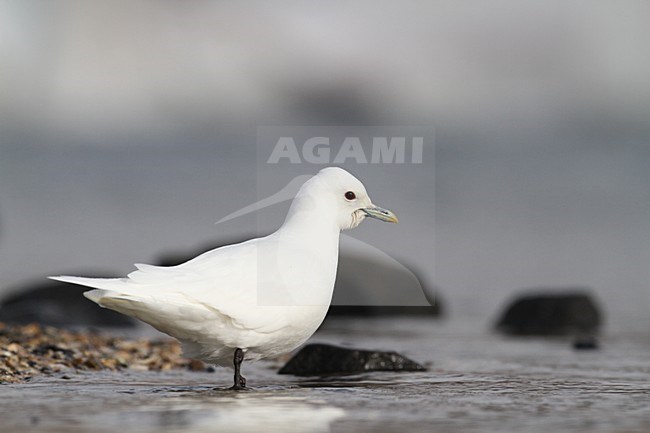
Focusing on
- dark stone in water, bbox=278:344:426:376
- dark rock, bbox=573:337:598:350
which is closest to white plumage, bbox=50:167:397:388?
dark stone in water, bbox=278:344:426:376

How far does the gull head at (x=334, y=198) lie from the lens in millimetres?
6359

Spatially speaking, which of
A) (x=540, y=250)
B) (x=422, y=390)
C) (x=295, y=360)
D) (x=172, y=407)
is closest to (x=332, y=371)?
(x=295, y=360)

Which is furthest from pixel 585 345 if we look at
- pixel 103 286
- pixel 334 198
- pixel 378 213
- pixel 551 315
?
→ pixel 103 286

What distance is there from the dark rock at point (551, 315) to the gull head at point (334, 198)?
5.98 metres

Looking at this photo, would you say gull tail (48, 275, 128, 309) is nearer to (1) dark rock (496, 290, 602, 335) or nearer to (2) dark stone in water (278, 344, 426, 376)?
(2) dark stone in water (278, 344, 426, 376)

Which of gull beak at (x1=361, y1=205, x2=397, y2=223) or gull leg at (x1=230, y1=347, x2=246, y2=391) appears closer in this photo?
gull leg at (x1=230, y1=347, x2=246, y2=391)

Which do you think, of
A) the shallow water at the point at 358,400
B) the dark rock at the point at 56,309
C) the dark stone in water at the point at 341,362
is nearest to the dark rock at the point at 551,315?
the shallow water at the point at 358,400

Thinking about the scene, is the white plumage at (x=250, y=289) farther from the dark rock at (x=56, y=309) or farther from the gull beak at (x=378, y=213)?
the dark rock at (x=56, y=309)

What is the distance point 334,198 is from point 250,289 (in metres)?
0.88

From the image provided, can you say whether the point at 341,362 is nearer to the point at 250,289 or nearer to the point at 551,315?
the point at 250,289

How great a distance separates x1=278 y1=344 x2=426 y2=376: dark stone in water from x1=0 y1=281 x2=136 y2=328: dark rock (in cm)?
385

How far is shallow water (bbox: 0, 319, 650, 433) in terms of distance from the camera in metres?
4.62

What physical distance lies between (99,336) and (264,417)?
466 centimetres

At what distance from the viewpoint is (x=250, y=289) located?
587 centimetres
